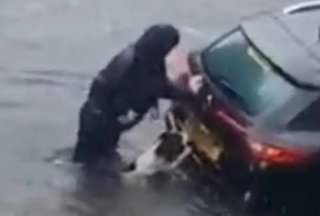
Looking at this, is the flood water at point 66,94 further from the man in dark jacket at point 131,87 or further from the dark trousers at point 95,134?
the man in dark jacket at point 131,87

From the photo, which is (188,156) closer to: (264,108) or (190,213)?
(190,213)

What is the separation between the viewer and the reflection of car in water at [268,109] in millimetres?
9438

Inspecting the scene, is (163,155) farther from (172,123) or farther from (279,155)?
(279,155)

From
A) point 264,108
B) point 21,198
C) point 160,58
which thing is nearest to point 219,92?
point 264,108

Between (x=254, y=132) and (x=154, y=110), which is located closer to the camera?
(x=254, y=132)

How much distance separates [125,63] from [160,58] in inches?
12.2

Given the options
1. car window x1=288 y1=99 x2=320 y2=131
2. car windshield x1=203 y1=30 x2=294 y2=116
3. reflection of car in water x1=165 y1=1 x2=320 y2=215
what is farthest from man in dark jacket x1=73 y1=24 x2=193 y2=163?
car window x1=288 y1=99 x2=320 y2=131

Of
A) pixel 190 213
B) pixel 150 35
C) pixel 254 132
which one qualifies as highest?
pixel 150 35

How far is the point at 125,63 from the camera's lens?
11.0m

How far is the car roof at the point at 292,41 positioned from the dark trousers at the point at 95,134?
5.60 feet

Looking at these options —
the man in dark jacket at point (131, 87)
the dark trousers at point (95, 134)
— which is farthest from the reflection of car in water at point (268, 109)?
the dark trousers at point (95, 134)

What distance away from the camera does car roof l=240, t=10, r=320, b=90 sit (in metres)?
9.58

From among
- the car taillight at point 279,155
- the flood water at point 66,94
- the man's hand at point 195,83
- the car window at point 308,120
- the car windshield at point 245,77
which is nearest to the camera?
the car taillight at point 279,155

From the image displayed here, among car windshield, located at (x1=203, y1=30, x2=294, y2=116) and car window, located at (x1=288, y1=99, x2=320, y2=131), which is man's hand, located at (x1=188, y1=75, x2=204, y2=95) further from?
car window, located at (x1=288, y1=99, x2=320, y2=131)
